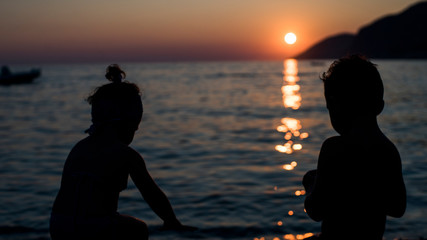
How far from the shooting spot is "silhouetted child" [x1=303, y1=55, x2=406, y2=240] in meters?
2.36

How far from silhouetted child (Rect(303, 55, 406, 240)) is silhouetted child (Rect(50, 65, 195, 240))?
941 mm

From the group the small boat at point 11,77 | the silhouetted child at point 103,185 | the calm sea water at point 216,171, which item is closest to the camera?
the silhouetted child at point 103,185

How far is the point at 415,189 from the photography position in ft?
30.1

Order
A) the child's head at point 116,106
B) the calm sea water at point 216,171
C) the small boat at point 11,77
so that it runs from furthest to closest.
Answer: the small boat at point 11,77 < the calm sea water at point 216,171 < the child's head at point 116,106

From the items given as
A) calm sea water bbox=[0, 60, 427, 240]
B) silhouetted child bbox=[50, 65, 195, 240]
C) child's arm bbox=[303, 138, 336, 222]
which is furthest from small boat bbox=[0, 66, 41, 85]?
child's arm bbox=[303, 138, 336, 222]

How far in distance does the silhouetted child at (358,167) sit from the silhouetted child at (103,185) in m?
0.94

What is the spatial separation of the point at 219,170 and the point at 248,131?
834 centimetres

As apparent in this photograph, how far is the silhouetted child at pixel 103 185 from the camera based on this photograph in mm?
2818

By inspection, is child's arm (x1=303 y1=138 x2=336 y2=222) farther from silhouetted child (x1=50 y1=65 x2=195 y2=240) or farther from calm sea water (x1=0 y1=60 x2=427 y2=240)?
calm sea water (x1=0 y1=60 x2=427 y2=240)

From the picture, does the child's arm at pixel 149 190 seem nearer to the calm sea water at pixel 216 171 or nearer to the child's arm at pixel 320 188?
the child's arm at pixel 320 188

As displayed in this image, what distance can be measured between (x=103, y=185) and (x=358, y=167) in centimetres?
154

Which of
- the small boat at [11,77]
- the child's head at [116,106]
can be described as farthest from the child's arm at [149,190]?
the small boat at [11,77]

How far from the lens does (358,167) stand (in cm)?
236

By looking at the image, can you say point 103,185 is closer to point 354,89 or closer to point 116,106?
point 116,106
